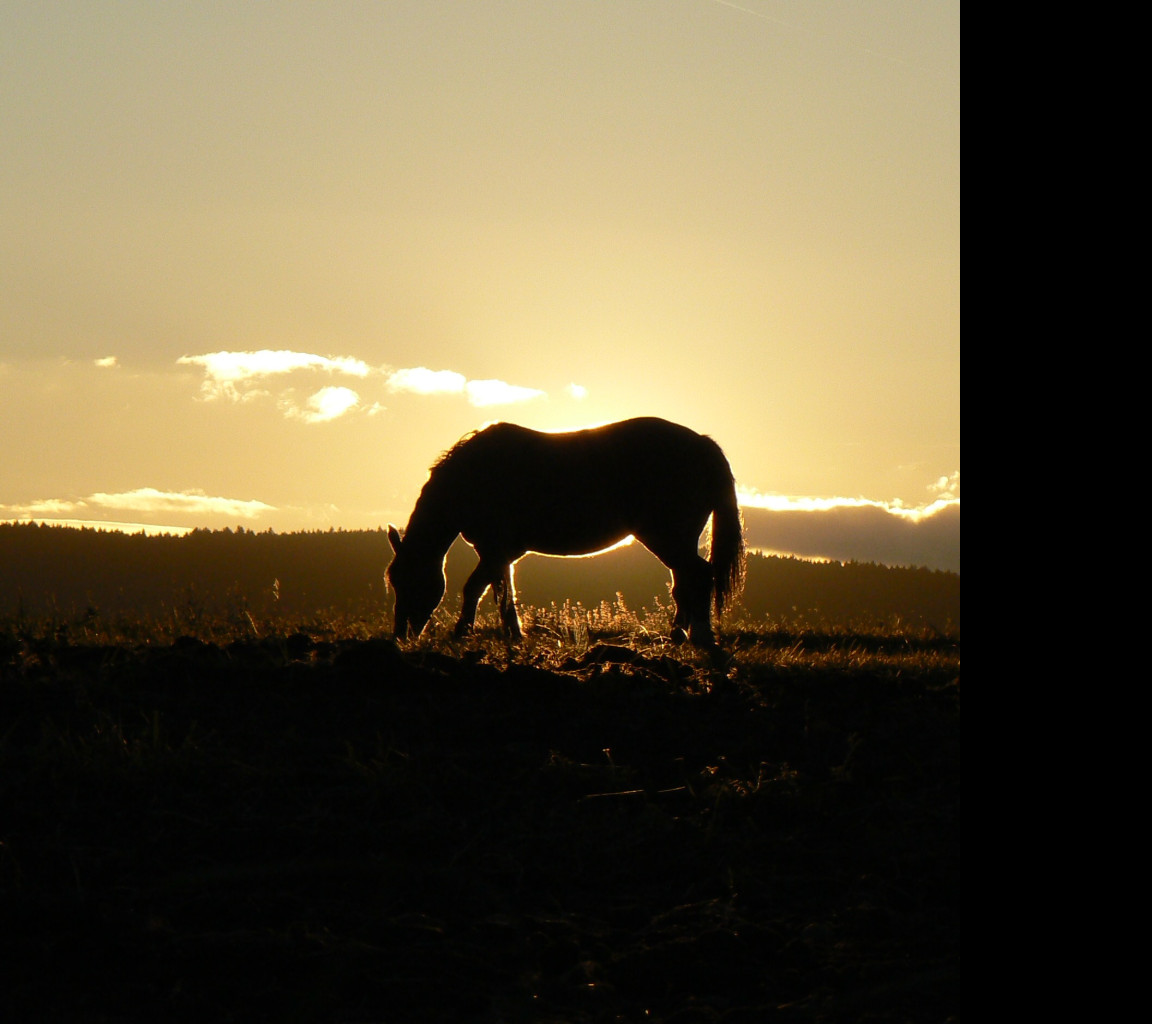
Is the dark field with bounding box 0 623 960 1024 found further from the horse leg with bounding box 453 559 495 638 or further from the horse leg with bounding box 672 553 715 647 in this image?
the horse leg with bounding box 453 559 495 638

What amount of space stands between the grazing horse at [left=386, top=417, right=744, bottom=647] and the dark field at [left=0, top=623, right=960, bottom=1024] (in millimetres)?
3263

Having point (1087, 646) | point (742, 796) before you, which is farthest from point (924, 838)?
point (1087, 646)

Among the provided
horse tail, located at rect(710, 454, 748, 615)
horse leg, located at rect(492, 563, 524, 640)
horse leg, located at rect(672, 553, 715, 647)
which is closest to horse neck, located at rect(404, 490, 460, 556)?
horse leg, located at rect(492, 563, 524, 640)

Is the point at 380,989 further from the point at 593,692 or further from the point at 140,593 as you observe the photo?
the point at 140,593

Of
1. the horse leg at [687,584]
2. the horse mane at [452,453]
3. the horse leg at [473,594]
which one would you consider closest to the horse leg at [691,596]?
the horse leg at [687,584]

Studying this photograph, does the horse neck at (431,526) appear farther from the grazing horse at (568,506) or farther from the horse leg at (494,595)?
the horse leg at (494,595)

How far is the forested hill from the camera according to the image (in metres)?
23.7

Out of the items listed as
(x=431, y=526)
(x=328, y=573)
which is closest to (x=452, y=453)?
(x=431, y=526)

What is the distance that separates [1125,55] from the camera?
109cm

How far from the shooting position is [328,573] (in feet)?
82.5

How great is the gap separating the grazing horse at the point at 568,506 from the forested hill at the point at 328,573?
41.7 ft

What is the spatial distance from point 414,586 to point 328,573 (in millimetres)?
15897

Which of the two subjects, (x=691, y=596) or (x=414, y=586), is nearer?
(x=691, y=596)

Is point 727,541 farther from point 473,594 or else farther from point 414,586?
point 414,586
